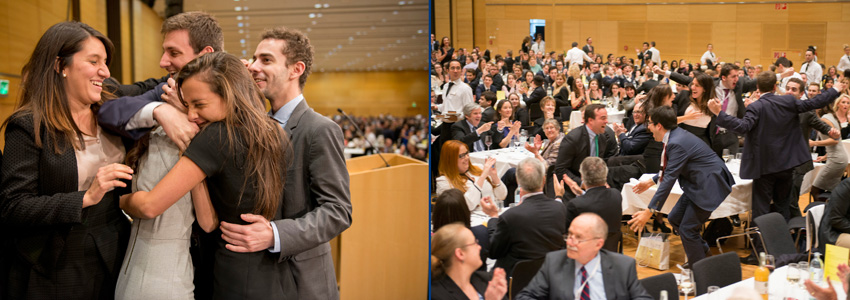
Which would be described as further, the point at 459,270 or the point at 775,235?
the point at 775,235

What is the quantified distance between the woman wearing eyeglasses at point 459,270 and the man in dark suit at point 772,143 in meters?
3.64

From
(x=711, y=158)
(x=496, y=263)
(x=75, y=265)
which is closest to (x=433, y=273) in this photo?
(x=496, y=263)

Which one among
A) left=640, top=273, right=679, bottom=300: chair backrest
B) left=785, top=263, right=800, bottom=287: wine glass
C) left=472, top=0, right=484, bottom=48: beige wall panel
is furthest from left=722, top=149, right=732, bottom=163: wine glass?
left=472, top=0, right=484, bottom=48: beige wall panel

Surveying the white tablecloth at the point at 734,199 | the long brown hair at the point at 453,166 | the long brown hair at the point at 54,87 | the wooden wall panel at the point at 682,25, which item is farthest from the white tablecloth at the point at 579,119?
the white tablecloth at the point at 734,199

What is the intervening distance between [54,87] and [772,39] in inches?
202

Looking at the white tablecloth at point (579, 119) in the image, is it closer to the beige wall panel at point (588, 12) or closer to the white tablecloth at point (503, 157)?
the white tablecloth at point (503, 157)

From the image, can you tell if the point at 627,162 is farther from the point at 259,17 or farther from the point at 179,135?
the point at 179,135

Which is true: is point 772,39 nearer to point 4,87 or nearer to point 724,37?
point 724,37

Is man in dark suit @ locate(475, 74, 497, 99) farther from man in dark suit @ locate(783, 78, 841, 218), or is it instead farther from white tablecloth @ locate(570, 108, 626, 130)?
man in dark suit @ locate(783, 78, 841, 218)

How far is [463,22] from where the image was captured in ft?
6.51

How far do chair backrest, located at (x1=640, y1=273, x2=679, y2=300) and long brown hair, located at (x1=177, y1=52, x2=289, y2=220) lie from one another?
150 cm

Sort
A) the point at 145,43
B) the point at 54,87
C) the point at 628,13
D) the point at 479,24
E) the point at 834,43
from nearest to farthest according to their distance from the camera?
the point at 54,87 → the point at 479,24 → the point at 145,43 → the point at 628,13 → the point at 834,43

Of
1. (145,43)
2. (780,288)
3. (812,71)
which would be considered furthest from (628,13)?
(812,71)

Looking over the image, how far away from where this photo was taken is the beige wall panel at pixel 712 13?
312 centimetres
